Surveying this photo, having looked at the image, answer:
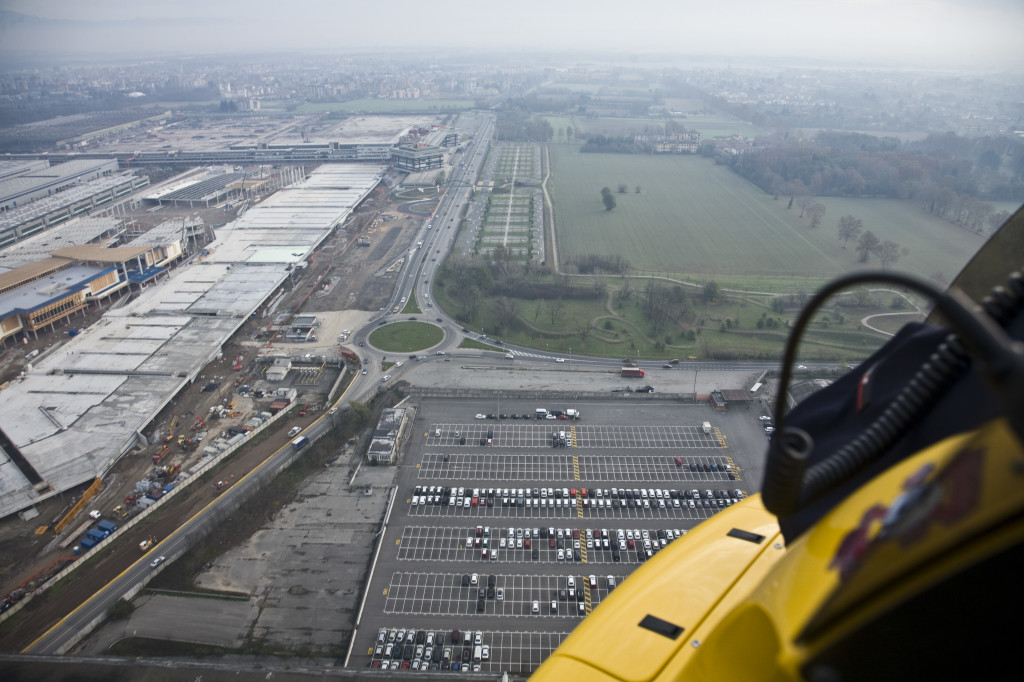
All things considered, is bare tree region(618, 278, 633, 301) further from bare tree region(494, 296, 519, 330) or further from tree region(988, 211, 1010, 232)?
tree region(988, 211, 1010, 232)

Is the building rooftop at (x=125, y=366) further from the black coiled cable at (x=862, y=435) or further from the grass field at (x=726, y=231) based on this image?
the black coiled cable at (x=862, y=435)

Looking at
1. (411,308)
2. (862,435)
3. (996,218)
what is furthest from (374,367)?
(996,218)

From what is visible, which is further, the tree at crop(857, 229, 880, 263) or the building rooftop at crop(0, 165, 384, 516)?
the tree at crop(857, 229, 880, 263)

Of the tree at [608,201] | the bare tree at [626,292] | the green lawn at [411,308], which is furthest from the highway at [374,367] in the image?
the tree at [608,201]

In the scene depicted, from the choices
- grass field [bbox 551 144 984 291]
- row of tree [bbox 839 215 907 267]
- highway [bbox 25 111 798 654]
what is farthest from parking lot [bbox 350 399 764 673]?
row of tree [bbox 839 215 907 267]

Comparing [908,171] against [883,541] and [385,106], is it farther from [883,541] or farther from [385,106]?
[385,106]

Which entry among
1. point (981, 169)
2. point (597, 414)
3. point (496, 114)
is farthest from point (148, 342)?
point (496, 114)

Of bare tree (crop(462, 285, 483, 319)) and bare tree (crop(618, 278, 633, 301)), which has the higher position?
bare tree (crop(618, 278, 633, 301))
